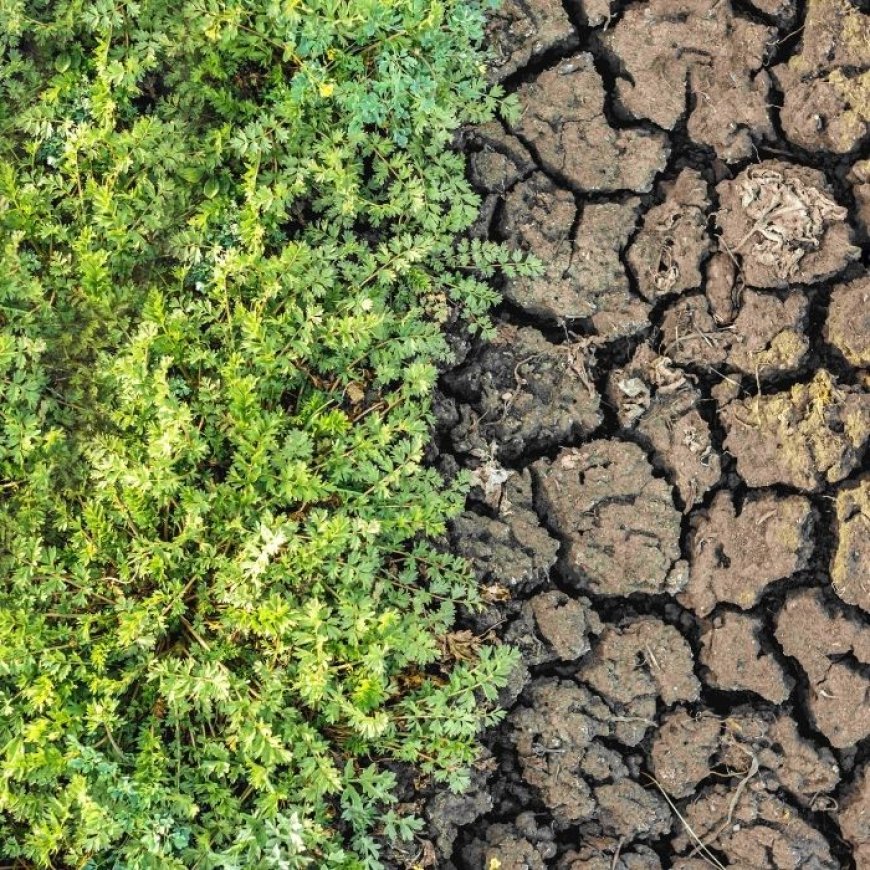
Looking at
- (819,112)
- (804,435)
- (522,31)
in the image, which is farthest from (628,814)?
(522,31)

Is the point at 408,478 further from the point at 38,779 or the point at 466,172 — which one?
the point at 38,779

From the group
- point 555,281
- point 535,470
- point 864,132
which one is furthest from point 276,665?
point 864,132

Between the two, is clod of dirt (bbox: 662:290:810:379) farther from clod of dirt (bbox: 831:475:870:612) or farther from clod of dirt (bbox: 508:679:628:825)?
clod of dirt (bbox: 508:679:628:825)

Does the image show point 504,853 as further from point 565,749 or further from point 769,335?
point 769,335

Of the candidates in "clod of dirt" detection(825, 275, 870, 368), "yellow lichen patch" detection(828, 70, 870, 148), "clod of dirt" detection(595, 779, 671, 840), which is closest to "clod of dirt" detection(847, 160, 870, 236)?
"yellow lichen patch" detection(828, 70, 870, 148)

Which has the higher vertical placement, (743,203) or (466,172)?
(743,203)

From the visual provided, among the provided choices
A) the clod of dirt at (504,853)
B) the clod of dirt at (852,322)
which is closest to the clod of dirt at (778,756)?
the clod of dirt at (504,853)
